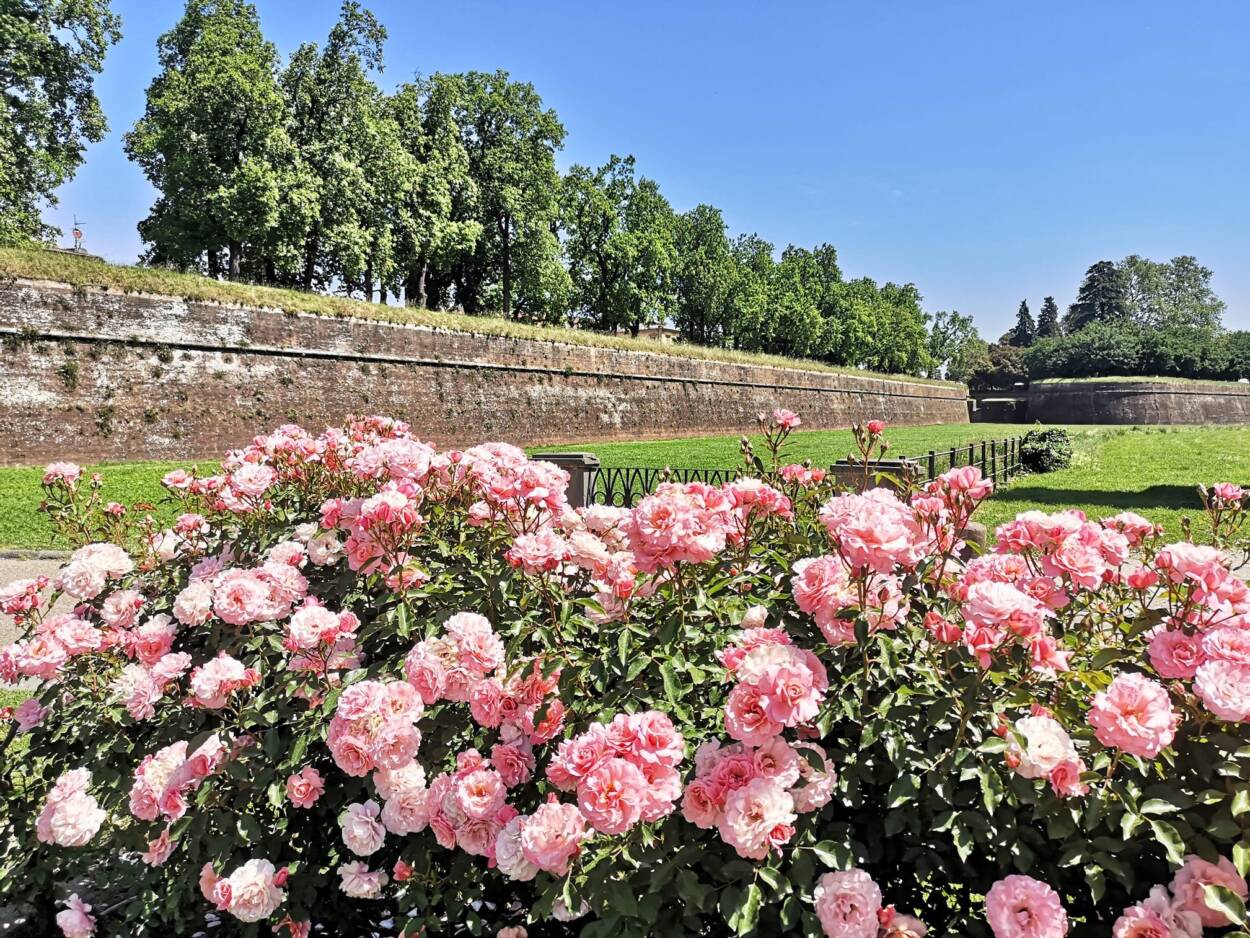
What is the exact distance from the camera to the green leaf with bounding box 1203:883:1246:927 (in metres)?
1.06

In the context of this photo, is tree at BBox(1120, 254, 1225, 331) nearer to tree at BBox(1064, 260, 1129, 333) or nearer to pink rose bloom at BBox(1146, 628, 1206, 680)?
tree at BBox(1064, 260, 1129, 333)

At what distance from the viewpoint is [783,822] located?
124 cm

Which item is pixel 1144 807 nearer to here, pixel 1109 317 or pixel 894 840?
pixel 894 840

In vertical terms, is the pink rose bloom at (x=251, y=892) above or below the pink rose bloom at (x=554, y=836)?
below

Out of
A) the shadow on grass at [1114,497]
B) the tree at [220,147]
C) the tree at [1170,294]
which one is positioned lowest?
the shadow on grass at [1114,497]

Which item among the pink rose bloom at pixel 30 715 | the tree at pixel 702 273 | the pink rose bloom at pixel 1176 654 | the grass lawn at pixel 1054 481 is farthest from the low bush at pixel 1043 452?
the tree at pixel 702 273

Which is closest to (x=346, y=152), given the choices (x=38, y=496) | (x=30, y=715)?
(x=38, y=496)

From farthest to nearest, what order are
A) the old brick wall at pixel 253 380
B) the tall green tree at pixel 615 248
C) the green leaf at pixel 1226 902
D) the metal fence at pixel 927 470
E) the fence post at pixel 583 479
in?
1. the tall green tree at pixel 615 248
2. the old brick wall at pixel 253 380
3. the metal fence at pixel 927 470
4. the fence post at pixel 583 479
5. the green leaf at pixel 1226 902

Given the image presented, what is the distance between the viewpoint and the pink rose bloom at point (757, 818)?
4.05ft

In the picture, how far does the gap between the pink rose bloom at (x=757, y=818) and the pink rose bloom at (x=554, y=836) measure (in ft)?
0.87

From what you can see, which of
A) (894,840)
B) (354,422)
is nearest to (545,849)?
(894,840)

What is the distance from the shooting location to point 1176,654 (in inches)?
53.8

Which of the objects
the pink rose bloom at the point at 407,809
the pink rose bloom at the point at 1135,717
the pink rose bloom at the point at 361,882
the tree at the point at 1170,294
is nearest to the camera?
the pink rose bloom at the point at 1135,717

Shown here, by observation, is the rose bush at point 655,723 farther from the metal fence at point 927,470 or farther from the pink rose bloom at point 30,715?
the metal fence at point 927,470
